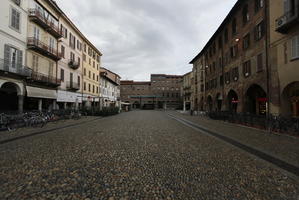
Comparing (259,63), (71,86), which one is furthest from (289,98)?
(71,86)

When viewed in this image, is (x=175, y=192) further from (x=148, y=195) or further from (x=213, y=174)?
(x=213, y=174)

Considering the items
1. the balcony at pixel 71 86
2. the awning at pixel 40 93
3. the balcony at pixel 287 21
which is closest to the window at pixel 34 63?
the awning at pixel 40 93

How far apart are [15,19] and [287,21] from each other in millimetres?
23188

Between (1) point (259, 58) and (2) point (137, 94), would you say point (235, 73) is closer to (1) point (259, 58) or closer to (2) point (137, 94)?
(1) point (259, 58)

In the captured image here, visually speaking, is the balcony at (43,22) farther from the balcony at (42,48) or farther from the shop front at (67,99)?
the shop front at (67,99)

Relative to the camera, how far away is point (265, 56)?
12969 mm

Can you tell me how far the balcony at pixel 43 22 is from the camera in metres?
15.3

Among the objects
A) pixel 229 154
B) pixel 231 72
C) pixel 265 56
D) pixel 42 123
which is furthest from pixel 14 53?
pixel 231 72

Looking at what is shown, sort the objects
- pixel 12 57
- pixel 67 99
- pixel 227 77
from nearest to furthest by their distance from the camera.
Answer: pixel 12 57 → pixel 227 77 → pixel 67 99

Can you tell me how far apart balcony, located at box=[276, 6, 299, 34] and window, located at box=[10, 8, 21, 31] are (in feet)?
75.3

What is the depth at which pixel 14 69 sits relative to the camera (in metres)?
13.2

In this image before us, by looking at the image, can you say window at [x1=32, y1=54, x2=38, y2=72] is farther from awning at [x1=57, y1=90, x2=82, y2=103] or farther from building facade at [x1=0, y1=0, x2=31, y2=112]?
awning at [x1=57, y1=90, x2=82, y2=103]

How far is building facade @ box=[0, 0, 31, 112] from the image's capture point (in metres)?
12.5

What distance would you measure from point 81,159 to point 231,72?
819 inches
